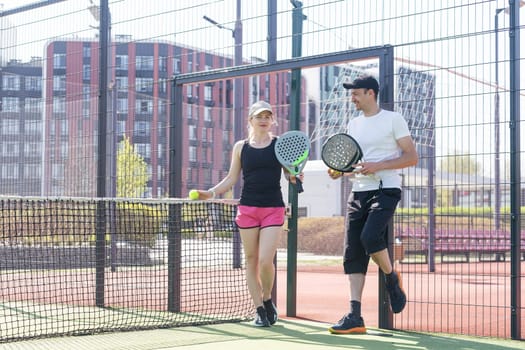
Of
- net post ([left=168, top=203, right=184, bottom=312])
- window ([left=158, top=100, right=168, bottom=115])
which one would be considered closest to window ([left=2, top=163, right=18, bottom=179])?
window ([left=158, top=100, right=168, bottom=115])

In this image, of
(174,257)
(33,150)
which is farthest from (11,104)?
(174,257)

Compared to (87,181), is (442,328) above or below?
below

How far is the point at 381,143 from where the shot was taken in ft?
20.0

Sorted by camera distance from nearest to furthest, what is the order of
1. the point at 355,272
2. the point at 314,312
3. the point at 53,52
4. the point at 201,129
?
1. the point at 355,272
2. the point at 314,312
3. the point at 53,52
4. the point at 201,129

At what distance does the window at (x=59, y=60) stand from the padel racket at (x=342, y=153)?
4555 millimetres

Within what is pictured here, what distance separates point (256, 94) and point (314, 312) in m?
23.7

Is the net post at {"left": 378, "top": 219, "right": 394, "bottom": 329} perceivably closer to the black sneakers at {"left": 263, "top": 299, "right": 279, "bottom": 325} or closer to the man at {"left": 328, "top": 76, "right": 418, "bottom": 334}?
the man at {"left": 328, "top": 76, "right": 418, "bottom": 334}

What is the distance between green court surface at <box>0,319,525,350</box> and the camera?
5560 millimetres

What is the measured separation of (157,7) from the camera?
825 centimetres

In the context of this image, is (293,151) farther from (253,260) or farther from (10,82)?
(10,82)

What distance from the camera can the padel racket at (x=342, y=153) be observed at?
5957 mm

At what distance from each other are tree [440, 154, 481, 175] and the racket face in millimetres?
1334

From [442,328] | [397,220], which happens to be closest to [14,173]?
[397,220]

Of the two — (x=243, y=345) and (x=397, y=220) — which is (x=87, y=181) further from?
(x=243, y=345)
